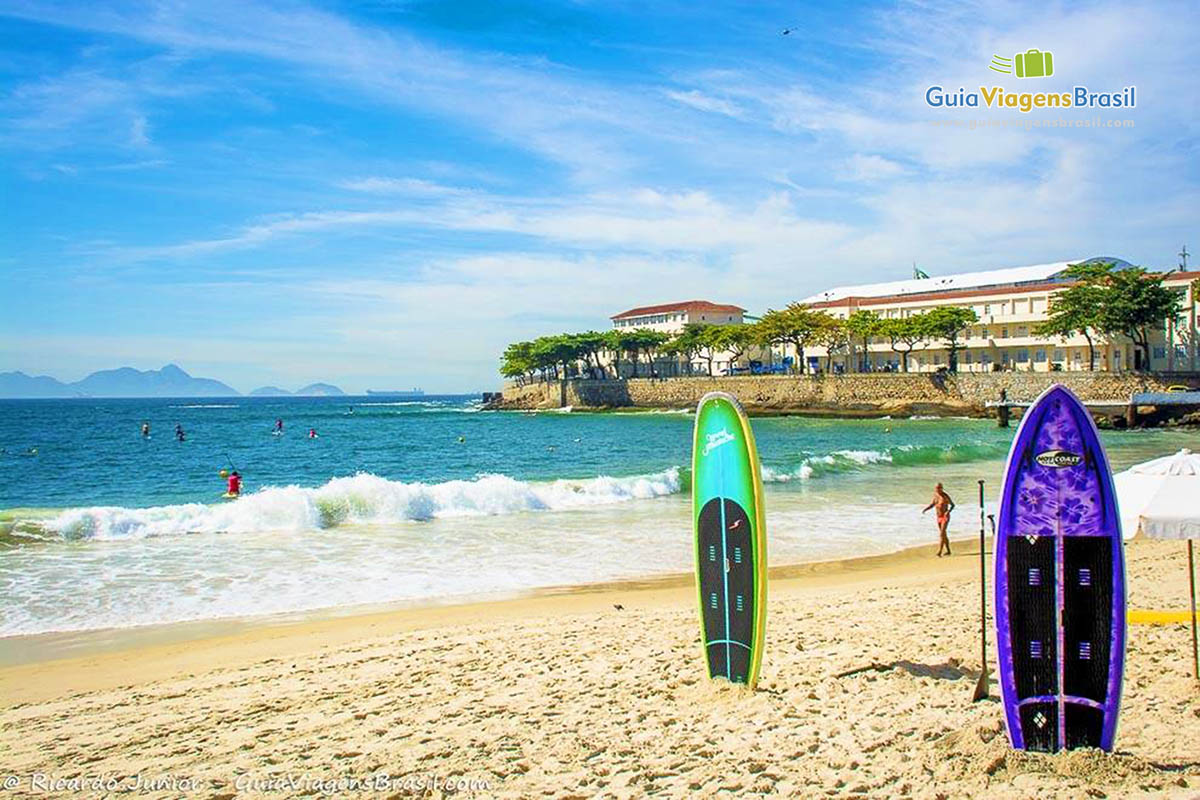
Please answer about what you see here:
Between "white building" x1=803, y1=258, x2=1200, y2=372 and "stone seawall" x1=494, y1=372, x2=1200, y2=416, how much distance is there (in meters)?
5.49

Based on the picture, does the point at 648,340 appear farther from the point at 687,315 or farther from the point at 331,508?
the point at 331,508

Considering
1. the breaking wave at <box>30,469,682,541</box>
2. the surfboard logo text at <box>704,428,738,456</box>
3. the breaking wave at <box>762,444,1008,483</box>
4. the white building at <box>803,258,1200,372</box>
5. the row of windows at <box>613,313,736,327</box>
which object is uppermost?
the row of windows at <box>613,313,736,327</box>

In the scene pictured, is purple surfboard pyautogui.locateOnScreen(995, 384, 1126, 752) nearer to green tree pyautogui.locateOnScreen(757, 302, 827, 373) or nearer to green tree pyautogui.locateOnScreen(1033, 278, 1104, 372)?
green tree pyautogui.locateOnScreen(1033, 278, 1104, 372)

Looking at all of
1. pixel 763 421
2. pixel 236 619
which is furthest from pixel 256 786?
pixel 763 421

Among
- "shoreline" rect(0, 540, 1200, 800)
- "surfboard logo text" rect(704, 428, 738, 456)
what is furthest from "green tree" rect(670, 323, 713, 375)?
"surfboard logo text" rect(704, 428, 738, 456)

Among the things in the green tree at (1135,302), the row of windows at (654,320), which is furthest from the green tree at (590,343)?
the green tree at (1135,302)

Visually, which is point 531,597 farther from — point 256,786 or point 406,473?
point 406,473

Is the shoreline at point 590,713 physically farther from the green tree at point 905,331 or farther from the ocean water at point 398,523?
the green tree at point 905,331

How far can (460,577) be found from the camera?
13703 millimetres

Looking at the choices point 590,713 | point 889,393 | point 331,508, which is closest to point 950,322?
point 889,393

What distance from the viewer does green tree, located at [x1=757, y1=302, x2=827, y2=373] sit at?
72944 millimetres

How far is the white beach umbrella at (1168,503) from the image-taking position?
634cm

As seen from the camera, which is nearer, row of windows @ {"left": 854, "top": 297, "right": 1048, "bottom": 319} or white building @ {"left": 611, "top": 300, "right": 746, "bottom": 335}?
row of windows @ {"left": 854, "top": 297, "right": 1048, "bottom": 319}

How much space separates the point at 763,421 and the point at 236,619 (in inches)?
2159
